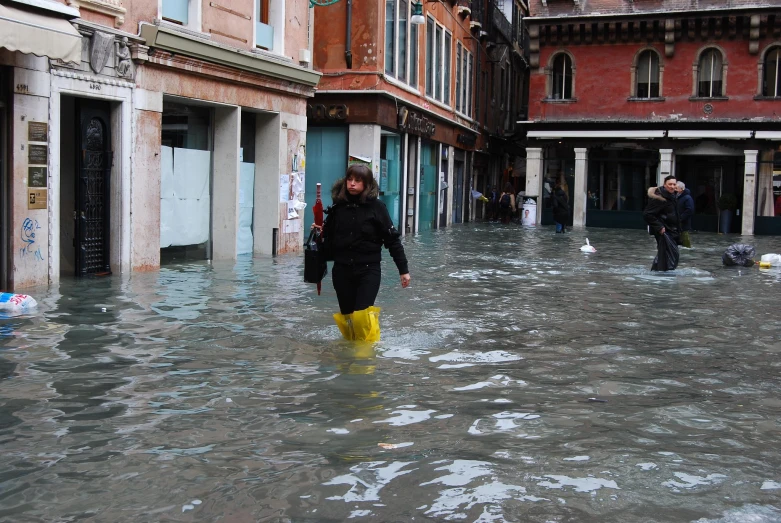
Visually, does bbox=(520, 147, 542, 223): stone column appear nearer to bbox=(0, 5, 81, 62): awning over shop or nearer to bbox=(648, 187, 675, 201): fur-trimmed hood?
bbox=(648, 187, 675, 201): fur-trimmed hood

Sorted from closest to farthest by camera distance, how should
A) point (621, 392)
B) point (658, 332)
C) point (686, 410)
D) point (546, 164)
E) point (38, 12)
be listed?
point (686, 410) → point (621, 392) → point (658, 332) → point (38, 12) → point (546, 164)

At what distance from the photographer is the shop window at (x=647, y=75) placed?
3900 cm

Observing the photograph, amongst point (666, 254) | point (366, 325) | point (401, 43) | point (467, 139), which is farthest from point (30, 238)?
point (467, 139)

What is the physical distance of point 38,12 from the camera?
1198 centimetres

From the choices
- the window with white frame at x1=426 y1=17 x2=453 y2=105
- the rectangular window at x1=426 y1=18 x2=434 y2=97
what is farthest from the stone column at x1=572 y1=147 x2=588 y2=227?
the rectangular window at x1=426 y1=18 x2=434 y2=97

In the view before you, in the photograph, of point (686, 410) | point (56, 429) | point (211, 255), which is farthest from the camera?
point (211, 255)

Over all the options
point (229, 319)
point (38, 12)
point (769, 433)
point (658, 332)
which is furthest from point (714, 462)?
point (38, 12)

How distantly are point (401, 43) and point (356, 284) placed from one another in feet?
67.9

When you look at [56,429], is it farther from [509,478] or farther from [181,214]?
[181,214]

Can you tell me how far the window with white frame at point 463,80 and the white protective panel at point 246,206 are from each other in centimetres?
1945

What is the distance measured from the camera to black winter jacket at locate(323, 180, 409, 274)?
8.70 m

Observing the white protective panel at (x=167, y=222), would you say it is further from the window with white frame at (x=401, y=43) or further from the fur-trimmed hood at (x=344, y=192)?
the window with white frame at (x=401, y=43)

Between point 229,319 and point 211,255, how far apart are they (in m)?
8.17

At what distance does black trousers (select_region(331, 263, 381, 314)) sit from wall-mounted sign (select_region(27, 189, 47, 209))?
5604 mm
